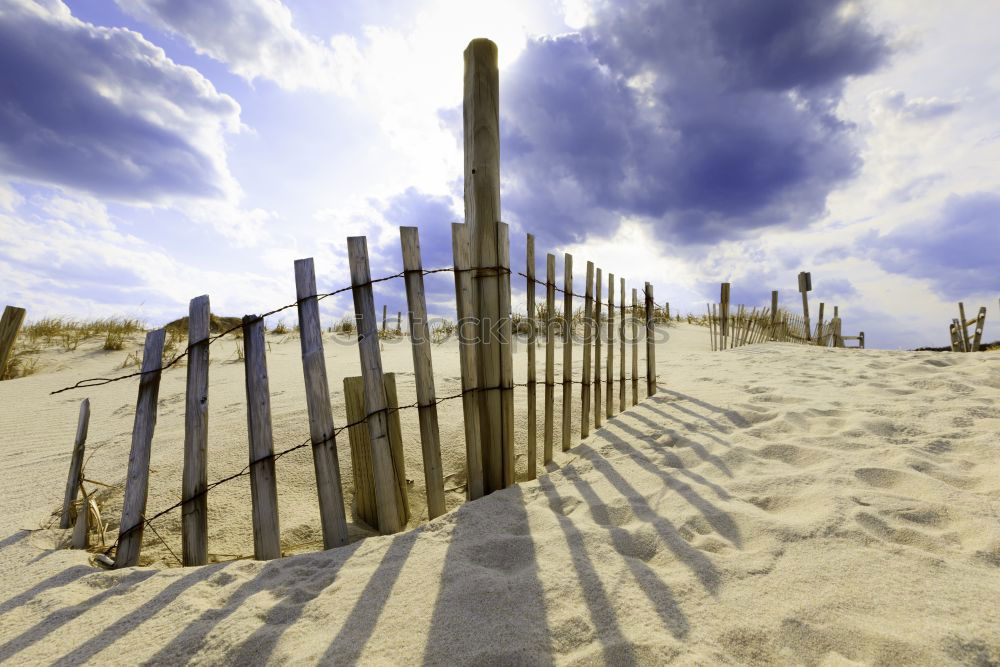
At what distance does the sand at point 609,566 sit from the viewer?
146cm

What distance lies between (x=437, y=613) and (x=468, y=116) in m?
2.64

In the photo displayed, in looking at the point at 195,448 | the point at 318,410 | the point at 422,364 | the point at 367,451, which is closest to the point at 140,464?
the point at 195,448

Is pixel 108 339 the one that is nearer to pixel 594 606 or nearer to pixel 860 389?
pixel 594 606

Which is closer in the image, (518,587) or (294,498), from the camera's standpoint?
(518,587)

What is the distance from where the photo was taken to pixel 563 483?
2.82m

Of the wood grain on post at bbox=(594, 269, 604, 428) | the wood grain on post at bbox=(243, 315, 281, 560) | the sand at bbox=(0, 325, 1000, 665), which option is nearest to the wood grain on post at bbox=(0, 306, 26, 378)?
the sand at bbox=(0, 325, 1000, 665)

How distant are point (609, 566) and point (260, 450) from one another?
1.64 metres

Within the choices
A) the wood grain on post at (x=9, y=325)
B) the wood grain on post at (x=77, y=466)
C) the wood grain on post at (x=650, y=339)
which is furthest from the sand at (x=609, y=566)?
the wood grain on post at (x=9, y=325)

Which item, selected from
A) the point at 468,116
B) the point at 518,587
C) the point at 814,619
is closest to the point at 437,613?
the point at 518,587

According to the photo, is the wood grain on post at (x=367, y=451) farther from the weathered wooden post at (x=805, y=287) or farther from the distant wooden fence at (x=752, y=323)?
the weathered wooden post at (x=805, y=287)

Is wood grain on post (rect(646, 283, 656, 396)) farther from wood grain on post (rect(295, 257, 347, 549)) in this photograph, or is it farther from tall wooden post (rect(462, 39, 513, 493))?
wood grain on post (rect(295, 257, 347, 549))

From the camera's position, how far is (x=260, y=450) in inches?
85.2

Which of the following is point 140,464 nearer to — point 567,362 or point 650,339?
point 567,362

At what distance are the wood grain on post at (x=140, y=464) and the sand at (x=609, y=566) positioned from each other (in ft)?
0.47
